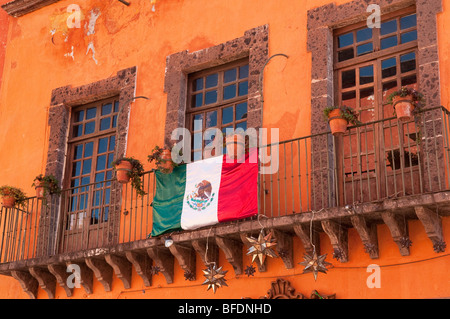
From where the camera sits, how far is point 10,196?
11664 mm

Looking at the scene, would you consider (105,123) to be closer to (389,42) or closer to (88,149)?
(88,149)

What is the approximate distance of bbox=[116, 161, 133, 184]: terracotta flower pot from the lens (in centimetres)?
1049

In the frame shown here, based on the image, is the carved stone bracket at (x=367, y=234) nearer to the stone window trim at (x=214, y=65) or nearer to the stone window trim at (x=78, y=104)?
the stone window trim at (x=214, y=65)

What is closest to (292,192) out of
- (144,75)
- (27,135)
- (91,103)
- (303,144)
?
(303,144)

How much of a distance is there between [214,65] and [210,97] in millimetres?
452

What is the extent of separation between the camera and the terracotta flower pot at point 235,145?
9633 mm

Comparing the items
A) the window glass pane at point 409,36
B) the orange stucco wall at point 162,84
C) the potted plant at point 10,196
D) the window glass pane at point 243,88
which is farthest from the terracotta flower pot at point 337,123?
the potted plant at point 10,196

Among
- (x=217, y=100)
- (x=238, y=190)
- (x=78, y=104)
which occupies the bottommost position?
(x=238, y=190)

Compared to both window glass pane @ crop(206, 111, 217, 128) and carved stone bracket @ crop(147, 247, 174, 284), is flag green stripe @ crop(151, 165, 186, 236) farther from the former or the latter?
window glass pane @ crop(206, 111, 217, 128)

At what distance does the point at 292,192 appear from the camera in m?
9.57

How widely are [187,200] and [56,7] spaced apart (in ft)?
16.8

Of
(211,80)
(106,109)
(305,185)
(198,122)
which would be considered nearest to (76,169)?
(106,109)

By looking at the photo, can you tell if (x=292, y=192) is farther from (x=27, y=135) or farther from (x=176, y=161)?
(x=27, y=135)

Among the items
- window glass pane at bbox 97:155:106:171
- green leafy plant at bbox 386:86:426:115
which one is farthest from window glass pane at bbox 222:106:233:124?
green leafy plant at bbox 386:86:426:115
